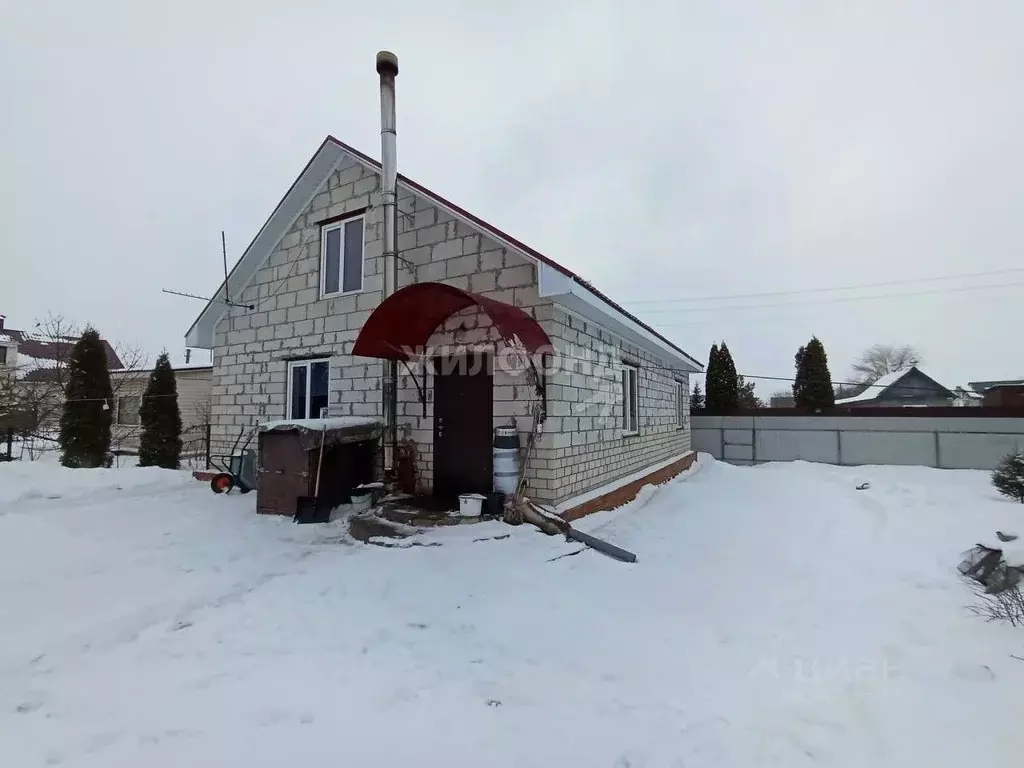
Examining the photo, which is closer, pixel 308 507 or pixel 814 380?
pixel 308 507

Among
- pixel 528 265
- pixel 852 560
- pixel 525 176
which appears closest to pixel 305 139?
pixel 525 176

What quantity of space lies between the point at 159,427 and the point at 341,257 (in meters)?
10.2

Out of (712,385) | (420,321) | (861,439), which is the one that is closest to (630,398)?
(420,321)

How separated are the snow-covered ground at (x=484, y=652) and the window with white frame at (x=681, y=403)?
8.80 meters

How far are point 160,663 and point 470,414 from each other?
14.8ft

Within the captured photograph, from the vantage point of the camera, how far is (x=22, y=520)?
6.43 metres

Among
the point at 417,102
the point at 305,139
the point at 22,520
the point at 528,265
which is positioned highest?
the point at 305,139

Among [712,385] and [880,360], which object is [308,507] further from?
[880,360]

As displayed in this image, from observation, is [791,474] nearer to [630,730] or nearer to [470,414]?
[470,414]

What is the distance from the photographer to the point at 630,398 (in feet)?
32.8

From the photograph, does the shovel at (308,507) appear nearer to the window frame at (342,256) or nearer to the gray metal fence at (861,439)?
the window frame at (342,256)

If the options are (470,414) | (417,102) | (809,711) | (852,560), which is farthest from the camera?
(417,102)

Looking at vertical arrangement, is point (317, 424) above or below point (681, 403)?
below

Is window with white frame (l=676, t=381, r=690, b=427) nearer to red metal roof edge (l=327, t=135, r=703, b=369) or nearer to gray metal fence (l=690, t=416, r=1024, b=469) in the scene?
gray metal fence (l=690, t=416, r=1024, b=469)
